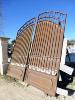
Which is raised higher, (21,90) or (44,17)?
(44,17)

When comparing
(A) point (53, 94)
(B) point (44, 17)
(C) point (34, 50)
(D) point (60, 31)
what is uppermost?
(B) point (44, 17)

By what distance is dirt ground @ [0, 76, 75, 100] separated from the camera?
23.4 ft

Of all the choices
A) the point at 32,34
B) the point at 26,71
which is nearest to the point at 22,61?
the point at 26,71

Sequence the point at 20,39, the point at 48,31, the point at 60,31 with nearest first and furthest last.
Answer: the point at 60,31
the point at 48,31
the point at 20,39

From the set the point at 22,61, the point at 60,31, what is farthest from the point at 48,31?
the point at 22,61

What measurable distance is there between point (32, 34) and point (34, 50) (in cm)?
85

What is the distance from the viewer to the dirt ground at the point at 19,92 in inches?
280

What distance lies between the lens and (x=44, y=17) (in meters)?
9.25

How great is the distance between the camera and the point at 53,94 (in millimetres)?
7457

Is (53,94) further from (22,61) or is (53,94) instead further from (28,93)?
(22,61)

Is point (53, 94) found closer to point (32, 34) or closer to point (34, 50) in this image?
point (34, 50)

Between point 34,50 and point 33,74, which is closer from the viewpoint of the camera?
point 33,74

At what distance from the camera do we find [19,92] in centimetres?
757

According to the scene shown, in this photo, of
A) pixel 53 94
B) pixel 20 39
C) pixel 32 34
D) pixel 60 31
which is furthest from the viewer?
pixel 20 39
